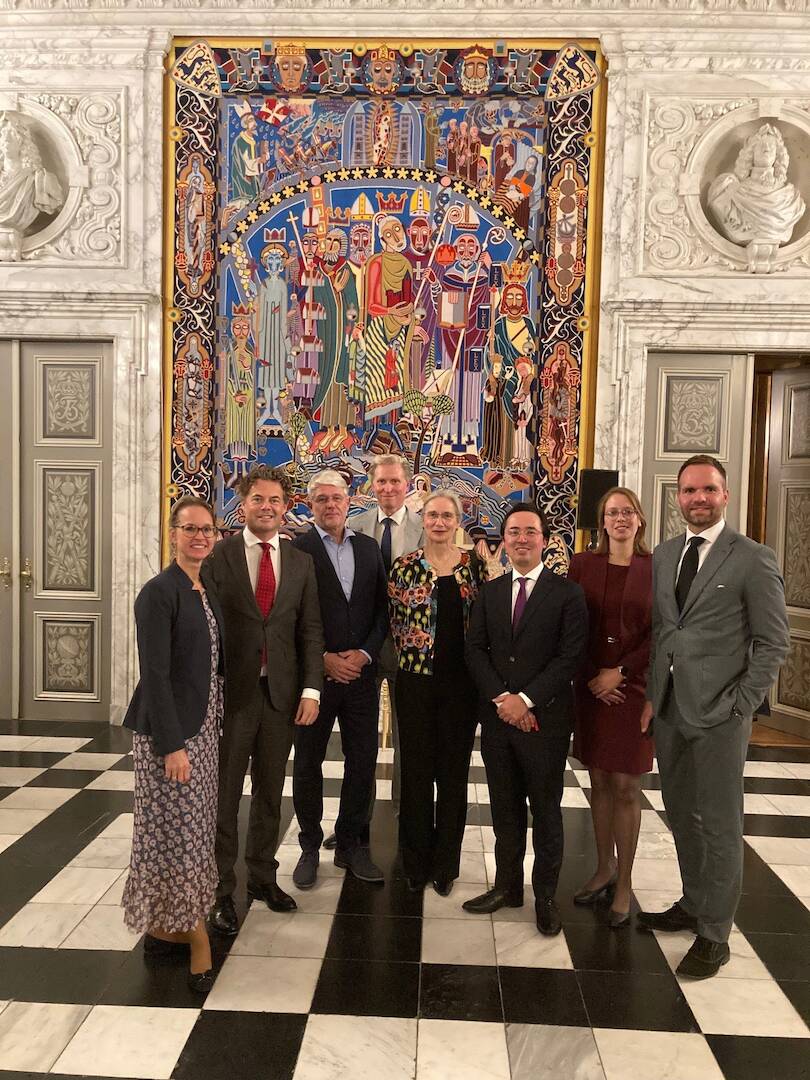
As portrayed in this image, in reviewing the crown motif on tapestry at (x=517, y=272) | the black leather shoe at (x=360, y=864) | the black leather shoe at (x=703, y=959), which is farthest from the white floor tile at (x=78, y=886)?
the crown motif on tapestry at (x=517, y=272)

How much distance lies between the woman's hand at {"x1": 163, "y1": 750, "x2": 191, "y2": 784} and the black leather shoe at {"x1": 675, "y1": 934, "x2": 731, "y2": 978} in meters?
1.85

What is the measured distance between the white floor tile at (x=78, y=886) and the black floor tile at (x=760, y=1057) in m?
2.39

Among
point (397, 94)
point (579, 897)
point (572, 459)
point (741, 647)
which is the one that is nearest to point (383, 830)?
point (579, 897)

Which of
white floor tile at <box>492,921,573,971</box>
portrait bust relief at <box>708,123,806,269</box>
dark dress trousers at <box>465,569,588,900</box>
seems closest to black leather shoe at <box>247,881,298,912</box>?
white floor tile at <box>492,921,573,971</box>

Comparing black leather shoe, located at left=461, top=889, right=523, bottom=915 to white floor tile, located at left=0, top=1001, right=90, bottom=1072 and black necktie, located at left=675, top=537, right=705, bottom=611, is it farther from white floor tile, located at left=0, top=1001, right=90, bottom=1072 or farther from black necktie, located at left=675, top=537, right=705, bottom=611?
white floor tile, located at left=0, top=1001, right=90, bottom=1072

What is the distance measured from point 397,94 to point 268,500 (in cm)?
422

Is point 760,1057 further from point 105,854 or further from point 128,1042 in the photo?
point 105,854

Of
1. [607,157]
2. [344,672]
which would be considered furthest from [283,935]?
[607,157]

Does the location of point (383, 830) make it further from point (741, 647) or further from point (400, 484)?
point (741, 647)

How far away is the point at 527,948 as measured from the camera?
10.3ft

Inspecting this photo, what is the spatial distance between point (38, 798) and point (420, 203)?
4.65 meters

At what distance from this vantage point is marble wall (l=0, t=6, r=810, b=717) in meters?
5.99

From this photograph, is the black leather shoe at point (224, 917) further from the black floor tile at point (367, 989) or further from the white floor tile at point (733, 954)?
the white floor tile at point (733, 954)

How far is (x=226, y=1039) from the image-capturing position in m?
2.54
